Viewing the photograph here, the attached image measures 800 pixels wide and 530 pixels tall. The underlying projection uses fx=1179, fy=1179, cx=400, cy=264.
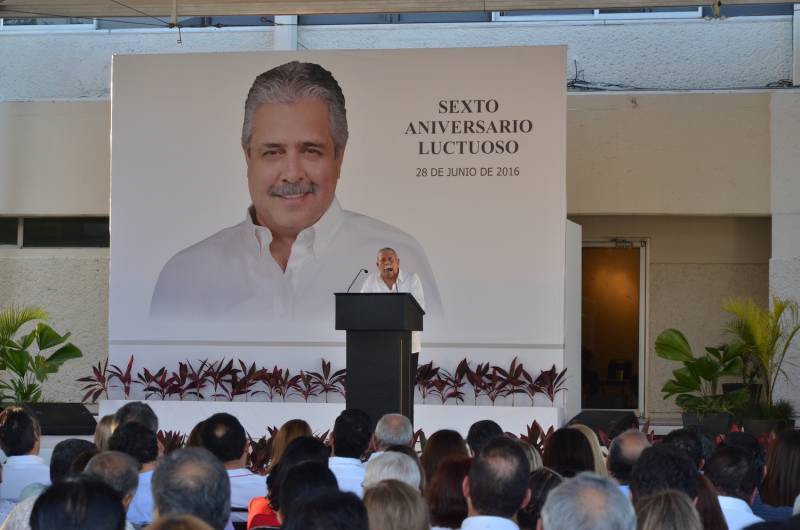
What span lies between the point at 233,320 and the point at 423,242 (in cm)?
208

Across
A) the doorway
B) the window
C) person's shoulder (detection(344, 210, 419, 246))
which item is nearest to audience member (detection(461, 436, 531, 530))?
person's shoulder (detection(344, 210, 419, 246))

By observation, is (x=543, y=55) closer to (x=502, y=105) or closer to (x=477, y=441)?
(x=502, y=105)

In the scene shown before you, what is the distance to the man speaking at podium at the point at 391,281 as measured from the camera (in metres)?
9.26

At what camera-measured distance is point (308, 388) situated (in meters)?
11.5

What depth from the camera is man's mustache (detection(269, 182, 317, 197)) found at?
1202cm

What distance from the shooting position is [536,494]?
376cm

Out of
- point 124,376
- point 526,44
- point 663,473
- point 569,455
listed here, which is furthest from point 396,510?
point 526,44

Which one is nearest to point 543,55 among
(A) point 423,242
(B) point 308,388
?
(A) point 423,242

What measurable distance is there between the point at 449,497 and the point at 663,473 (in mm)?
696

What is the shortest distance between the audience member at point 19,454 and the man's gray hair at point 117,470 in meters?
1.61

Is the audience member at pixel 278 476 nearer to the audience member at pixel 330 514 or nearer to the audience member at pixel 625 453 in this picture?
the audience member at pixel 625 453

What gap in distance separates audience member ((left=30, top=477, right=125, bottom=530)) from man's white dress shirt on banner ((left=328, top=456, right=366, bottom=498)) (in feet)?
7.49

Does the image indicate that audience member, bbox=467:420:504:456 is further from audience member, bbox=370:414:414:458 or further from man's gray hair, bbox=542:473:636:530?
man's gray hair, bbox=542:473:636:530

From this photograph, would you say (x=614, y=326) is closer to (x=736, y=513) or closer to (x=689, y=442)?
(x=689, y=442)
